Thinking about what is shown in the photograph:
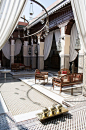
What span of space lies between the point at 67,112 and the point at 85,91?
1079 mm

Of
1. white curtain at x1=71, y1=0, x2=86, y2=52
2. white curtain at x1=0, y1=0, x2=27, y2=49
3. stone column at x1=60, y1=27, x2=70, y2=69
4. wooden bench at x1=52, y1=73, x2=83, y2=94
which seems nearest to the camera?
white curtain at x1=71, y1=0, x2=86, y2=52

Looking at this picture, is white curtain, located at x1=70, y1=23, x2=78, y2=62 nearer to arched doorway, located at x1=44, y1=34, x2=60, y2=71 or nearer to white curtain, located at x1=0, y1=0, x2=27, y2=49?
white curtain, located at x1=0, y1=0, x2=27, y2=49

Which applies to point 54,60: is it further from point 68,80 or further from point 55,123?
point 55,123

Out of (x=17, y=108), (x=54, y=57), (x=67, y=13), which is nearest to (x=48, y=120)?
(x=17, y=108)

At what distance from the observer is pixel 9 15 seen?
1.54m

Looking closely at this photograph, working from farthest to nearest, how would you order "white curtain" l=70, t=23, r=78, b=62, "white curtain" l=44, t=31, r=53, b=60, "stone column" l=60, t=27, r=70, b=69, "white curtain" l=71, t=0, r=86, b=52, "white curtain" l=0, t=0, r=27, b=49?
"white curtain" l=44, t=31, r=53, b=60 → "stone column" l=60, t=27, r=70, b=69 → "white curtain" l=70, t=23, r=78, b=62 → "white curtain" l=0, t=0, r=27, b=49 → "white curtain" l=71, t=0, r=86, b=52

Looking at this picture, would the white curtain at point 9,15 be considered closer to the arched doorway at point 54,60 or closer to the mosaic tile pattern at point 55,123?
the mosaic tile pattern at point 55,123

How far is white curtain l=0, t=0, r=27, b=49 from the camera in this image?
4.88ft

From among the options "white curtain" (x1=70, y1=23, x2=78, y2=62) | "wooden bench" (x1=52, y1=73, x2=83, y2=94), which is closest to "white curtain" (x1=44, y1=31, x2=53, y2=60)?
"white curtain" (x1=70, y1=23, x2=78, y2=62)

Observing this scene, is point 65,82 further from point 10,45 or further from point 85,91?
point 10,45

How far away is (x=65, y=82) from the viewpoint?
3447mm

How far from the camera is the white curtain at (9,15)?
149cm

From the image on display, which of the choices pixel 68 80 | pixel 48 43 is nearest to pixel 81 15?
pixel 68 80

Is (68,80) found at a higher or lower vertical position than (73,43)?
lower
